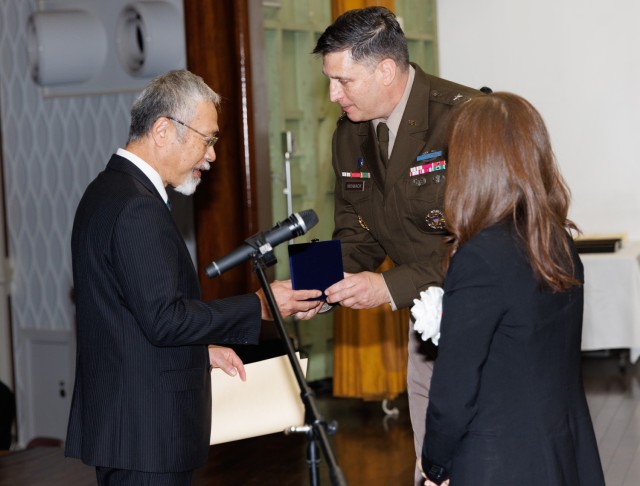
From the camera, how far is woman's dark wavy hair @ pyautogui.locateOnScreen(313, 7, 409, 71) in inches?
116

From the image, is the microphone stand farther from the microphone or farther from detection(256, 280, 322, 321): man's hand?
detection(256, 280, 322, 321): man's hand

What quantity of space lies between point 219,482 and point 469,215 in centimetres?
305

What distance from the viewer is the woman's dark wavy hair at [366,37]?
2957mm

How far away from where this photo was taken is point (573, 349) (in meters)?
2.08

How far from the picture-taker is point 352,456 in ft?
16.4

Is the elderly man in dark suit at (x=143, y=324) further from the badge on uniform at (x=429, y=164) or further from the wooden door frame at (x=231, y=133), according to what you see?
the wooden door frame at (x=231, y=133)

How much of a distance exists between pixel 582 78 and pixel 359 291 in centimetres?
535

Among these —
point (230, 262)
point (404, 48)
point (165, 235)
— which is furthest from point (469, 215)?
point (404, 48)

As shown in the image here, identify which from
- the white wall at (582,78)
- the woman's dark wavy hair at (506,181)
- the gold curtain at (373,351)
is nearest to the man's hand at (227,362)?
→ the woman's dark wavy hair at (506,181)

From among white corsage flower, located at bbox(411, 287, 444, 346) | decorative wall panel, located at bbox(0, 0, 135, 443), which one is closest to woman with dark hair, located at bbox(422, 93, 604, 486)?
white corsage flower, located at bbox(411, 287, 444, 346)

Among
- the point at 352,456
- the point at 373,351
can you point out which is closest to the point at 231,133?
the point at 373,351

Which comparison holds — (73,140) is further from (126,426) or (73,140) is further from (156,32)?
(126,426)

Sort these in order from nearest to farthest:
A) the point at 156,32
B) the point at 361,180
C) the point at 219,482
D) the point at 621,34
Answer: the point at 361,180 → the point at 219,482 → the point at 156,32 → the point at 621,34

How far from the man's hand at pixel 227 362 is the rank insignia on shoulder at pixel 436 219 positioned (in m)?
0.74
